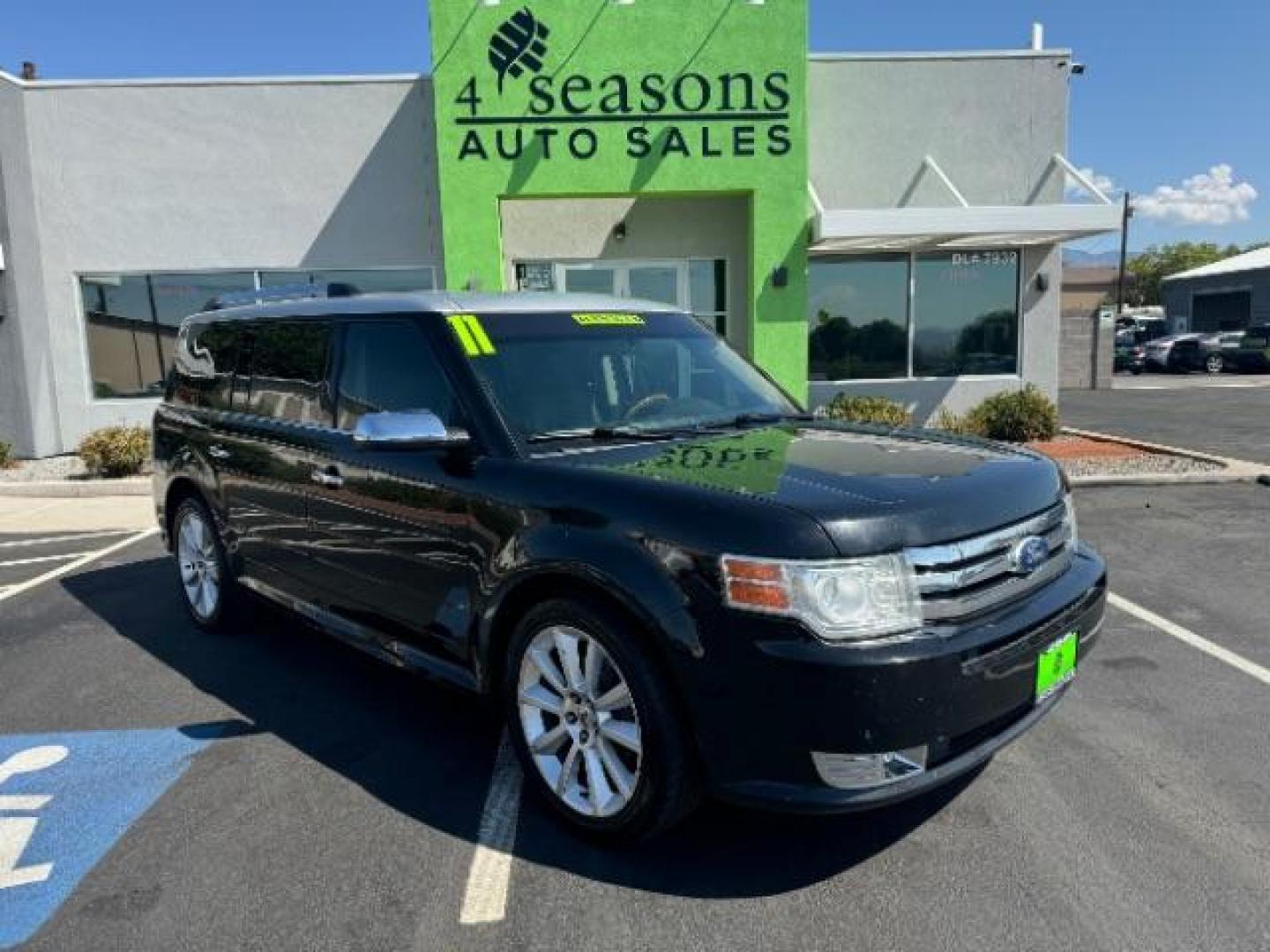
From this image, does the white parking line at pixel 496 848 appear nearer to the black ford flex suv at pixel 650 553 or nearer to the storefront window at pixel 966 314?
the black ford flex suv at pixel 650 553

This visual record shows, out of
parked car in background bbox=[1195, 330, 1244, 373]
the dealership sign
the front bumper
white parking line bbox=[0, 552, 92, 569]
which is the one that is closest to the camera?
the front bumper

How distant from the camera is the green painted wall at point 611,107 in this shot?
11.4 metres

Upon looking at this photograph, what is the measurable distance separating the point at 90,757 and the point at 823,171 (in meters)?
11.7

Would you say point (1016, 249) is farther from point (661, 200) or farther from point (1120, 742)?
point (1120, 742)

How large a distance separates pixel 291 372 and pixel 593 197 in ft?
27.5

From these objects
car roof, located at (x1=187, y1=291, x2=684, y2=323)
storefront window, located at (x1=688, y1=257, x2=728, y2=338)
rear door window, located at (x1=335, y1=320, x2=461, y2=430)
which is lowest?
rear door window, located at (x1=335, y1=320, x2=461, y2=430)

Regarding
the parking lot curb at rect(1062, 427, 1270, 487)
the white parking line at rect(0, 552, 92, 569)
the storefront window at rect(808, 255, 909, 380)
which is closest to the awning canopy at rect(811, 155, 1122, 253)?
the storefront window at rect(808, 255, 909, 380)

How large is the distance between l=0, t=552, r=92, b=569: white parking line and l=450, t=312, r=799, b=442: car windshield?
5.80 meters

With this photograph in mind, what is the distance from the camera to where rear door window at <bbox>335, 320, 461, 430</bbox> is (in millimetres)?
3695

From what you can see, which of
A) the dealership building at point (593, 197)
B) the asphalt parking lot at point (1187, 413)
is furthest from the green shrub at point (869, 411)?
the asphalt parking lot at point (1187, 413)

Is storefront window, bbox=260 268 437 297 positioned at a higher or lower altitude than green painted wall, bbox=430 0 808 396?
lower

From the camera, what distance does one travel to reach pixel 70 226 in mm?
12703

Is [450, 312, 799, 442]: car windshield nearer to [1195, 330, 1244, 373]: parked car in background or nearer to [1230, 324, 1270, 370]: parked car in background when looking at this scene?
[1230, 324, 1270, 370]: parked car in background

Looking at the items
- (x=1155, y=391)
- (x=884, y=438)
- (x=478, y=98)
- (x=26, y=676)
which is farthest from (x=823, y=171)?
(x=1155, y=391)
